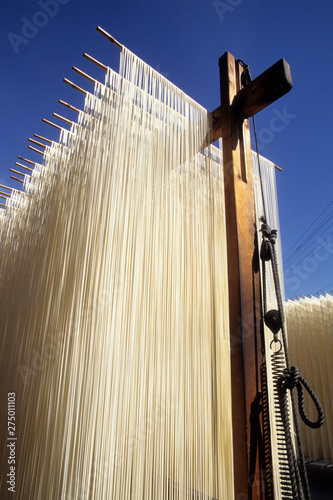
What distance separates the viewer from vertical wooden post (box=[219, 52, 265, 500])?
3.47 feet

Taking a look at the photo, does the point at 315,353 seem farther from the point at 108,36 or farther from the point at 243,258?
the point at 108,36

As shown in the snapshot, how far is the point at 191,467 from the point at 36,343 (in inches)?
35.2

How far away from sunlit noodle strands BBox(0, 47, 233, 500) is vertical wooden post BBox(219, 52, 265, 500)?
0.55 ft

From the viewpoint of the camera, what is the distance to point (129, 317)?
1125 mm

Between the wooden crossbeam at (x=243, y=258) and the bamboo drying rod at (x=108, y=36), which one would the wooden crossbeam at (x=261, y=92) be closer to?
the wooden crossbeam at (x=243, y=258)

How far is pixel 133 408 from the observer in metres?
1.05

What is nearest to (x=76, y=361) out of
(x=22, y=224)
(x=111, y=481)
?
(x=111, y=481)

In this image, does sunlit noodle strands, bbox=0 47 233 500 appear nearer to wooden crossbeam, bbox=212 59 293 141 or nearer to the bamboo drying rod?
the bamboo drying rod

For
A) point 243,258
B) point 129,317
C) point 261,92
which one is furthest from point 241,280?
point 261,92

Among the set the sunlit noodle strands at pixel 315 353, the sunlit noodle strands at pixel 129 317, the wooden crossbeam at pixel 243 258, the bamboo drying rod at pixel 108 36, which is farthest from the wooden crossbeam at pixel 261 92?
the sunlit noodle strands at pixel 315 353

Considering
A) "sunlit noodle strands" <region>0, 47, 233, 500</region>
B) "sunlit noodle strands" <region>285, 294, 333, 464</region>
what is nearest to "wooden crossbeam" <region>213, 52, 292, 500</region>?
"sunlit noodle strands" <region>0, 47, 233, 500</region>

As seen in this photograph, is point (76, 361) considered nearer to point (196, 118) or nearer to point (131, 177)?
point (131, 177)

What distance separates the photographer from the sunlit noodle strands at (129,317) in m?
0.99

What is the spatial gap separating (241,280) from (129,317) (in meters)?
0.51
